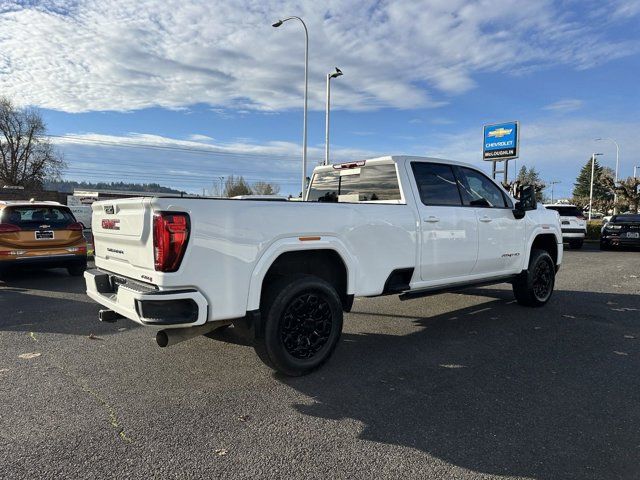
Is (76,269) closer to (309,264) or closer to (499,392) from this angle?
(309,264)

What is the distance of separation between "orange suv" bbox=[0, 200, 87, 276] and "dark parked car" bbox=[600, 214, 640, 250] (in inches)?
693

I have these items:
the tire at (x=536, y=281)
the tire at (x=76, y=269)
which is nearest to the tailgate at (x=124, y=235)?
the tire at (x=536, y=281)

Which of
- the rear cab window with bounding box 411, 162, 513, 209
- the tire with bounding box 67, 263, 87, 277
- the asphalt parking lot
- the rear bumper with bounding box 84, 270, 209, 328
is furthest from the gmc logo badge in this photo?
the tire with bounding box 67, 263, 87, 277

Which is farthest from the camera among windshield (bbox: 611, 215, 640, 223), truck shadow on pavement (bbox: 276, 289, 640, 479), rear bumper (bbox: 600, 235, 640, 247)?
windshield (bbox: 611, 215, 640, 223)

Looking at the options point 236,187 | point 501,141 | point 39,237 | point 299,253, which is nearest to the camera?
point 299,253

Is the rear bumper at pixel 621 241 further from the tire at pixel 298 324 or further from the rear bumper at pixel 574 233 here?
the tire at pixel 298 324

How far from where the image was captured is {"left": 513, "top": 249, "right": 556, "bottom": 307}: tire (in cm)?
671

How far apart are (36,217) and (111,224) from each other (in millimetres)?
5980

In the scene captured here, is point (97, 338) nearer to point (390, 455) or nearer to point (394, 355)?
point (394, 355)

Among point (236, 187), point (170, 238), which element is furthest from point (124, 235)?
point (236, 187)

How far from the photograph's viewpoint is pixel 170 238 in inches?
130

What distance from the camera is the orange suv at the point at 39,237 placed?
27.7 ft

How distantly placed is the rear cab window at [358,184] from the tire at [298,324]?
1.58 m

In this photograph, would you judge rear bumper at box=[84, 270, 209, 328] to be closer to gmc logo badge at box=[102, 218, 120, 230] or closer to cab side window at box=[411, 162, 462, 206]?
gmc logo badge at box=[102, 218, 120, 230]
